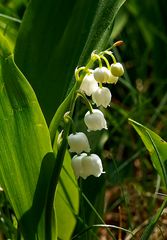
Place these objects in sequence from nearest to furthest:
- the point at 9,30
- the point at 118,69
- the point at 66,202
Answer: the point at 118,69, the point at 66,202, the point at 9,30

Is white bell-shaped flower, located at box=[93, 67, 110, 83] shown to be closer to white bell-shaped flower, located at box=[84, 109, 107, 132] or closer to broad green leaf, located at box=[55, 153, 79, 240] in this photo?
white bell-shaped flower, located at box=[84, 109, 107, 132]

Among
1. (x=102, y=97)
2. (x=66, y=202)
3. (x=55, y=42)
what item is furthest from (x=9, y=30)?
(x=102, y=97)

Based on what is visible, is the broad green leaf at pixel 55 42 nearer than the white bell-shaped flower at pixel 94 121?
No

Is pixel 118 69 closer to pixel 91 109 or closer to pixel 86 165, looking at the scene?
pixel 91 109

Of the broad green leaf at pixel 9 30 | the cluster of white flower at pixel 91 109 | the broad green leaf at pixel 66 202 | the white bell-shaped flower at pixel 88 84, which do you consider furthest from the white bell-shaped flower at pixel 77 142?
the broad green leaf at pixel 9 30

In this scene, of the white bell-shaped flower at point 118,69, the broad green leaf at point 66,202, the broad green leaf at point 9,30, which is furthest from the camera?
the broad green leaf at point 9,30

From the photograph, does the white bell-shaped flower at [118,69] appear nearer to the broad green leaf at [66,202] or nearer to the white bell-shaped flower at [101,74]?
the white bell-shaped flower at [101,74]

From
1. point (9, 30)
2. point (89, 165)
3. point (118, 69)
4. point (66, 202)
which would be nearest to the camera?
point (118, 69)
